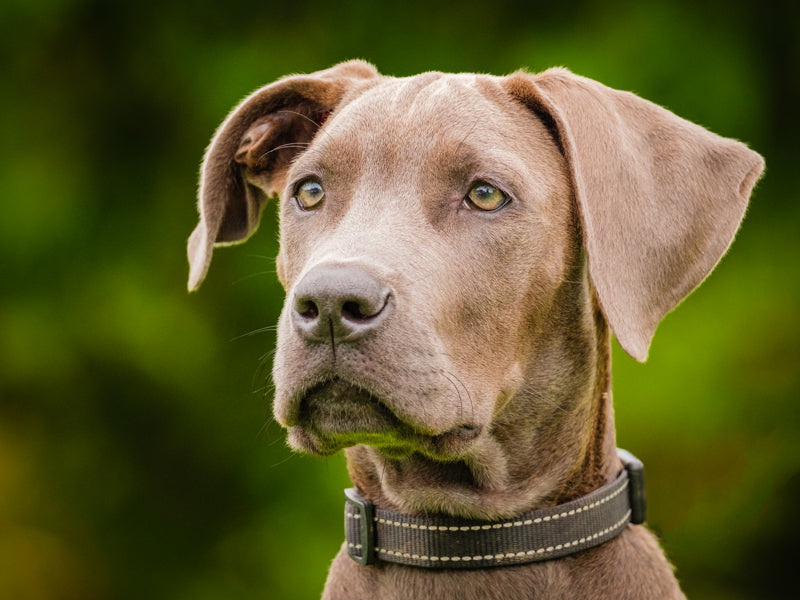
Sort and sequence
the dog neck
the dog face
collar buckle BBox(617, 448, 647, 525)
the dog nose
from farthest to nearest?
collar buckle BBox(617, 448, 647, 525) < the dog neck < the dog face < the dog nose

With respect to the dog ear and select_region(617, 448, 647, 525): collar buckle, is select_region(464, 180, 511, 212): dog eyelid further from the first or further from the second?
select_region(617, 448, 647, 525): collar buckle

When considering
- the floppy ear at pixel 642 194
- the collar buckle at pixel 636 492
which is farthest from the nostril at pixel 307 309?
the collar buckle at pixel 636 492

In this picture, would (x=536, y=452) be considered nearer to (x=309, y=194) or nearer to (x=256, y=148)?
(x=309, y=194)

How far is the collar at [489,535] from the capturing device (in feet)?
10.6

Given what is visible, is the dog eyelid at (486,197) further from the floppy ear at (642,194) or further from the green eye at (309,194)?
the green eye at (309,194)

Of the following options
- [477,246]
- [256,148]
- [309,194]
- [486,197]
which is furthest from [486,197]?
[256,148]

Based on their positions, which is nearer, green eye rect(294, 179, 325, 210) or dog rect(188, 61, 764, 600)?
dog rect(188, 61, 764, 600)

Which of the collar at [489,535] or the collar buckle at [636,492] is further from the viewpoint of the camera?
the collar buckle at [636,492]

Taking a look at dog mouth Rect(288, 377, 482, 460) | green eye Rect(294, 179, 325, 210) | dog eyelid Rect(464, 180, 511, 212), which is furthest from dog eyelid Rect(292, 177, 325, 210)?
dog mouth Rect(288, 377, 482, 460)

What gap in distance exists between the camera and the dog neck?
3375 mm

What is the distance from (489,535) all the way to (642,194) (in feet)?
3.83

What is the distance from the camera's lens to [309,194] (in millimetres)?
3609

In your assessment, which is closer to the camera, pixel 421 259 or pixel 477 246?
pixel 421 259

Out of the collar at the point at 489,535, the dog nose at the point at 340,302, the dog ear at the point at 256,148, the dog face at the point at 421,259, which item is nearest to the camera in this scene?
the dog nose at the point at 340,302
